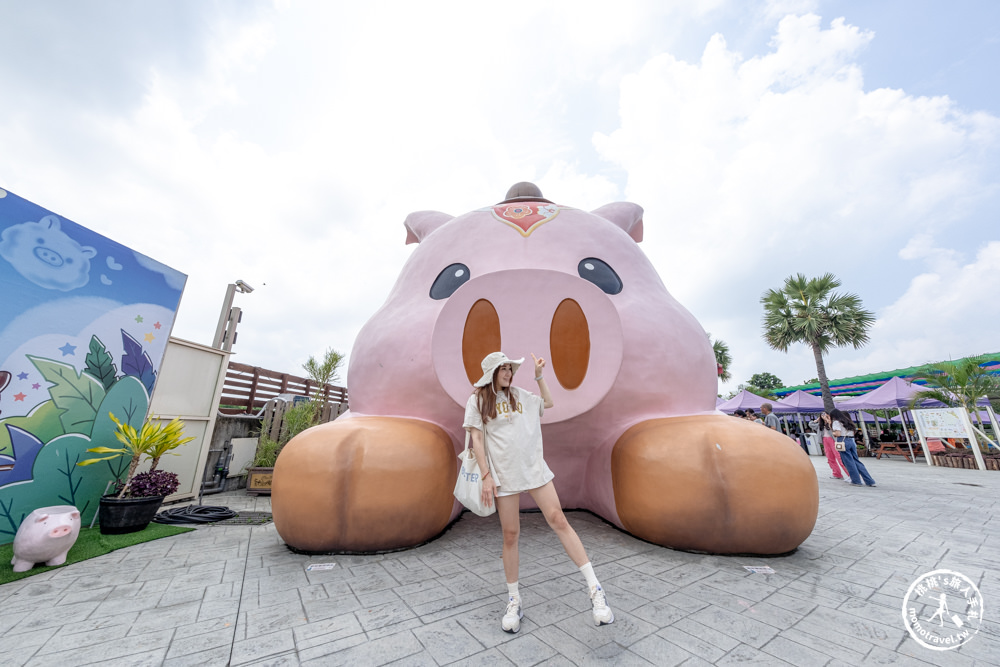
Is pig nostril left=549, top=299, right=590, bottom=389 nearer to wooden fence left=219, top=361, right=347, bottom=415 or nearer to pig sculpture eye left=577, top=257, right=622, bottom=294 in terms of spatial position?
pig sculpture eye left=577, top=257, right=622, bottom=294

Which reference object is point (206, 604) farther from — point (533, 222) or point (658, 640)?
point (533, 222)

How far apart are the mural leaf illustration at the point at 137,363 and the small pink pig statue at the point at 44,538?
1.73 metres

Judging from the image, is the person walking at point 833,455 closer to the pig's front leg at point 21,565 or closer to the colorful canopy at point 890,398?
the colorful canopy at point 890,398

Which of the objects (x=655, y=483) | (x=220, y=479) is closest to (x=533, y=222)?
(x=655, y=483)

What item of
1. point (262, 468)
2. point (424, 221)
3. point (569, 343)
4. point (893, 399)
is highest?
point (424, 221)

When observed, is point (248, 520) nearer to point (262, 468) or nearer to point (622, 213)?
point (262, 468)

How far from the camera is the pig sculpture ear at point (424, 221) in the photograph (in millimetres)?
4840

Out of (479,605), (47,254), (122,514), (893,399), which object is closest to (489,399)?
(479,605)

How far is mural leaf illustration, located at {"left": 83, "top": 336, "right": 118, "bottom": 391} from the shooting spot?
12.5ft

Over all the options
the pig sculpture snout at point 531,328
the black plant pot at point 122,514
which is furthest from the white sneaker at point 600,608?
the black plant pot at point 122,514

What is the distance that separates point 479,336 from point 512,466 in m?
1.30

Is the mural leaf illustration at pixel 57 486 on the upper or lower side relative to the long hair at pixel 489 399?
lower

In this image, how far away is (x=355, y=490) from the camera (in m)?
2.72

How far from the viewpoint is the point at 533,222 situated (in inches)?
151
